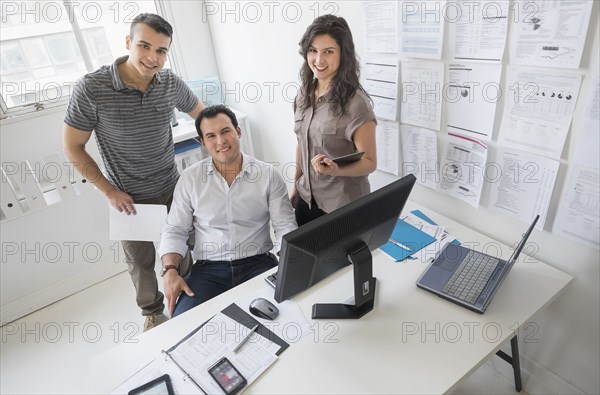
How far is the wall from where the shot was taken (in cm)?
138

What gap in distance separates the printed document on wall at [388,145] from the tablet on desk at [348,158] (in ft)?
1.43

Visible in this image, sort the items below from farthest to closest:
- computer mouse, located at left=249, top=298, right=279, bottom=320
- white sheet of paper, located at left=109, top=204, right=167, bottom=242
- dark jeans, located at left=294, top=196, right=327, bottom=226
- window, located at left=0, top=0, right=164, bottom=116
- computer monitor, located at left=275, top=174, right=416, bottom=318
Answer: window, located at left=0, top=0, right=164, bottom=116 → white sheet of paper, located at left=109, top=204, right=167, bottom=242 → dark jeans, located at left=294, top=196, right=327, bottom=226 → computer mouse, located at left=249, top=298, right=279, bottom=320 → computer monitor, located at left=275, top=174, right=416, bottom=318

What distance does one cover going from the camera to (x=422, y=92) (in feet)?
5.34

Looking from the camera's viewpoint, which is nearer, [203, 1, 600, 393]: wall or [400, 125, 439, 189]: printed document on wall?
[203, 1, 600, 393]: wall

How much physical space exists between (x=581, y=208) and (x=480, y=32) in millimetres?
690

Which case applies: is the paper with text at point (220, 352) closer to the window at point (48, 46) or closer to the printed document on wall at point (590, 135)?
the printed document on wall at point (590, 135)

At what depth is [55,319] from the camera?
8.02ft

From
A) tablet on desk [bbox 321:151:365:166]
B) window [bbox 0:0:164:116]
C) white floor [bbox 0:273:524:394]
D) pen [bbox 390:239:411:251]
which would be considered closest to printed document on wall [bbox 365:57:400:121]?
tablet on desk [bbox 321:151:365:166]

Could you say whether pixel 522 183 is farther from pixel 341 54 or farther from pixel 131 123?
pixel 131 123

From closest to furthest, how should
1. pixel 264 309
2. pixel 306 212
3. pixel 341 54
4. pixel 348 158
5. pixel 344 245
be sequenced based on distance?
pixel 344 245 < pixel 264 309 < pixel 348 158 < pixel 341 54 < pixel 306 212

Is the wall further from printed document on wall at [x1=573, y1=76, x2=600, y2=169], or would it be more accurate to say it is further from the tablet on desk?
the tablet on desk

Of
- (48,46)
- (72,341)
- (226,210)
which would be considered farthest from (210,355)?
(48,46)

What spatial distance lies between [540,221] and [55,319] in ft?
8.91

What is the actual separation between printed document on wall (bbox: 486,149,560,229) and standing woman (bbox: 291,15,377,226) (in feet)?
1.57
